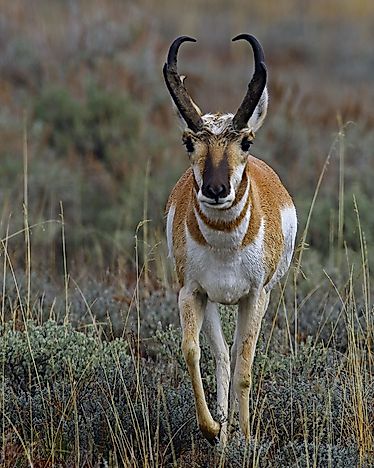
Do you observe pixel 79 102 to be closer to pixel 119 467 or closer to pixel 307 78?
pixel 307 78

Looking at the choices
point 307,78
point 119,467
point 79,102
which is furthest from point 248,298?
point 307,78

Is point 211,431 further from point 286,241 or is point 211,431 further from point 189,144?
point 189,144

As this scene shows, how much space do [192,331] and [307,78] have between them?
15794 mm

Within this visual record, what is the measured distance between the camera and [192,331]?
4531 millimetres

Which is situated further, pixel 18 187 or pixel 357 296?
pixel 18 187

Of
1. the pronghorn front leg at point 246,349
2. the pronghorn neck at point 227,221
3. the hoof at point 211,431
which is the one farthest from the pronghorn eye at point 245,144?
the hoof at point 211,431

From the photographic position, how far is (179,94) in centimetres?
445

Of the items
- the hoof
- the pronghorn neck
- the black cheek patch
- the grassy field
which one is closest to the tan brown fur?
the pronghorn neck

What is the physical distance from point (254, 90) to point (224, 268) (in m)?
0.82

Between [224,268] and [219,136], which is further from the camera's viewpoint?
[224,268]

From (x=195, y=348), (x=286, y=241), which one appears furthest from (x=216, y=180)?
(x=286, y=241)

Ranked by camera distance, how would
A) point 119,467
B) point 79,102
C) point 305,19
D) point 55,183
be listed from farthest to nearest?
1. point 305,19
2. point 79,102
3. point 55,183
4. point 119,467

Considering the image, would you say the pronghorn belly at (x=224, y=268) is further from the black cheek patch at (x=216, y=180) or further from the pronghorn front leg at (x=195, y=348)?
the black cheek patch at (x=216, y=180)

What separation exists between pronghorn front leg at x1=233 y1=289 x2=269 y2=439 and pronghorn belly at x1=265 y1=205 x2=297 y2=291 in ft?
0.73
